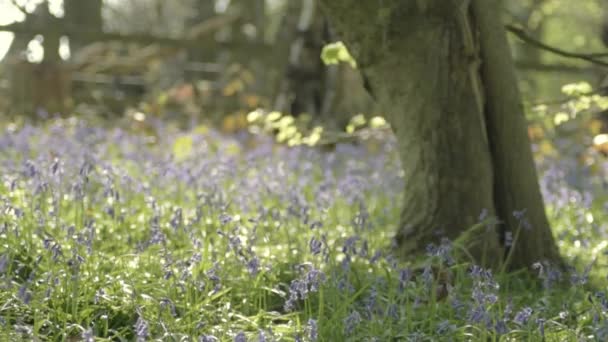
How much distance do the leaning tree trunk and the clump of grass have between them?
0.25 metres

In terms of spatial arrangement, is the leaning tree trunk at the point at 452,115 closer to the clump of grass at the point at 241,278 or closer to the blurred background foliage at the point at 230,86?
the clump of grass at the point at 241,278

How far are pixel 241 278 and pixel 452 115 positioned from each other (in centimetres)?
147

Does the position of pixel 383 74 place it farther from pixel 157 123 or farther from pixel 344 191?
pixel 157 123

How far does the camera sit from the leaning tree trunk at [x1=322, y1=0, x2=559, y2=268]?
4.41 metres

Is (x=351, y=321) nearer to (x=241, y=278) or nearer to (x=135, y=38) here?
(x=241, y=278)

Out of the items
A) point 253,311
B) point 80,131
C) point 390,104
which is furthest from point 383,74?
point 80,131

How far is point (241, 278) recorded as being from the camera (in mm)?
3703

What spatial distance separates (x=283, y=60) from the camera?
11914mm

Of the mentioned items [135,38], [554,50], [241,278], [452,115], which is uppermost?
[135,38]

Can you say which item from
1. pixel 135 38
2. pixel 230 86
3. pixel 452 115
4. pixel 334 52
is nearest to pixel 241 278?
pixel 452 115

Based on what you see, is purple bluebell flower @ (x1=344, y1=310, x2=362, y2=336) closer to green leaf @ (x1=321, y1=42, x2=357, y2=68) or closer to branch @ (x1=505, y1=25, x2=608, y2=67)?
branch @ (x1=505, y1=25, x2=608, y2=67)

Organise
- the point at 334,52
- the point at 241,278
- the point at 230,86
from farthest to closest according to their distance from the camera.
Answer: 1. the point at 230,86
2. the point at 334,52
3. the point at 241,278

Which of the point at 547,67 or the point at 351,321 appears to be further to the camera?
the point at 547,67

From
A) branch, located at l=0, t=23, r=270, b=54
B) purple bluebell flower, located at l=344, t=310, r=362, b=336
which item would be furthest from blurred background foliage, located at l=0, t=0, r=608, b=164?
purple bluebell flower, located at l=344, t=310, r=362, b=336
